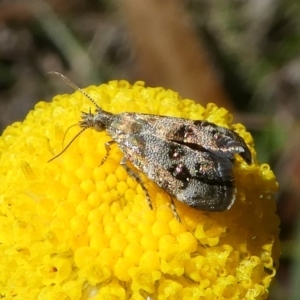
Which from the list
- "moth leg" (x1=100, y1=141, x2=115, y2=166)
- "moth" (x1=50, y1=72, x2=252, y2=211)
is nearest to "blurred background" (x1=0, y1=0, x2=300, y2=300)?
"moth" (x1=50, y1=72, x2=252, y2=211)

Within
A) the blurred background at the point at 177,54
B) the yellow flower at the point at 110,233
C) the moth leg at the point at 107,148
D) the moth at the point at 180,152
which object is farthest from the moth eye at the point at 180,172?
the blurred background at the point at 177,54

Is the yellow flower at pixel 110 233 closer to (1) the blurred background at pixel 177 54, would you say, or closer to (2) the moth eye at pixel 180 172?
(2) the moth eye at pixel 180 172

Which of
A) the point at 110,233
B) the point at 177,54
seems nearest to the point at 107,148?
the point at 110,233

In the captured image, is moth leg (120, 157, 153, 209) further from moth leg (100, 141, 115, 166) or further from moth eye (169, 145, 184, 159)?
moth eye (169, 145, 184, 159)

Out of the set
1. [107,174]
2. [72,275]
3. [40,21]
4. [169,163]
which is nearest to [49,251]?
[72,275]

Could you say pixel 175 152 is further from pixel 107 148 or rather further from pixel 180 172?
pixel 107 148

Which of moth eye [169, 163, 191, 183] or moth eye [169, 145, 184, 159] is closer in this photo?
moth eye [169, 163, 191, 183]
